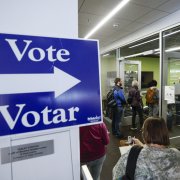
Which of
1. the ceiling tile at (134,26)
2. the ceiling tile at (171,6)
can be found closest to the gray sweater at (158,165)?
the ceiling tile at (171,6)

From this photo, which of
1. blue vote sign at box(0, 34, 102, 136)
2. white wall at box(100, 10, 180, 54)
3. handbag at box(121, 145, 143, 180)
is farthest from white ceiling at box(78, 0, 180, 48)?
handbag at box(121, 145, 143, 180)

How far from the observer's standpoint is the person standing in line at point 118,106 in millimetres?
4191

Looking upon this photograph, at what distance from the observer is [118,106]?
4.30m

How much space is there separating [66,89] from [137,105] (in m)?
4.45

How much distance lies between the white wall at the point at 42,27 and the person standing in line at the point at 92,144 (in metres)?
0.79

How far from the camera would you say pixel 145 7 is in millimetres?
3246

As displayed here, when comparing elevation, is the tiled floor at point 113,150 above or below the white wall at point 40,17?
below

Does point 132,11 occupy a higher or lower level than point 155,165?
higher

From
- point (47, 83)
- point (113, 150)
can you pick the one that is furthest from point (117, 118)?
point (47, 83)

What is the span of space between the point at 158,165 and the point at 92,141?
0.75m

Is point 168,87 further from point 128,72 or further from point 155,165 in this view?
point 155,165

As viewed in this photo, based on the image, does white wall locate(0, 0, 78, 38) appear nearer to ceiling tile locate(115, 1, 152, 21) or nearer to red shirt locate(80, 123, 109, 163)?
red shirt locate(80, 123, 109, 163)

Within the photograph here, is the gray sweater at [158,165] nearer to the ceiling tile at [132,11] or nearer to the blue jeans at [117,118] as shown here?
the ceiling tile at [132,11]

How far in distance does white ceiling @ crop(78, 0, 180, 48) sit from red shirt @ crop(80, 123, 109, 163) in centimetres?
231
